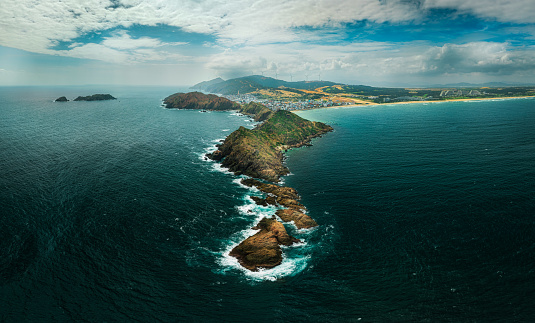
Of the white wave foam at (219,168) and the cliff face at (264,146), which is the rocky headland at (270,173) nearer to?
the cliff face at (264,146)

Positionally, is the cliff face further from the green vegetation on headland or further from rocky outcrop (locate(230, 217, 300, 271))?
rocky outcrop (locate(230, 217, 300, 271))

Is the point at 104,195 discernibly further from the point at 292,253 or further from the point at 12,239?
the point at 292,253

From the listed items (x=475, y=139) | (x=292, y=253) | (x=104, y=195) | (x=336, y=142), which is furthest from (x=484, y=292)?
(x=475, y=139)

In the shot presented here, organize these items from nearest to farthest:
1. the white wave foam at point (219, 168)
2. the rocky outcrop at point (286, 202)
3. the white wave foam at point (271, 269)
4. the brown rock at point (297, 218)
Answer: the white wave foam at point (271, 269) < the brown rock at point (297, 218) < the rocky outcrop at point (286, 202) < the white wave foam at point (219, 168)

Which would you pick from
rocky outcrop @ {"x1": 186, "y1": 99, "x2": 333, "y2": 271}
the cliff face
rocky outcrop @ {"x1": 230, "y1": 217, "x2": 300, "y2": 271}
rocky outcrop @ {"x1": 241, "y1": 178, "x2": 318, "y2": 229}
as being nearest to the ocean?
rocky outcrop @ {"x1": 230, "y1": 217, "x2": 300, "y2": 271}

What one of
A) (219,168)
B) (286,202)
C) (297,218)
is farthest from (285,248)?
(219,168)

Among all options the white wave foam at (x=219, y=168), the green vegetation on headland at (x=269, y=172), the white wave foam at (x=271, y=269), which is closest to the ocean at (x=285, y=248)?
the white wave foam at (x=271, y=269)

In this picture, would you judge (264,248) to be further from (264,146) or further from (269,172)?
(264,146)
